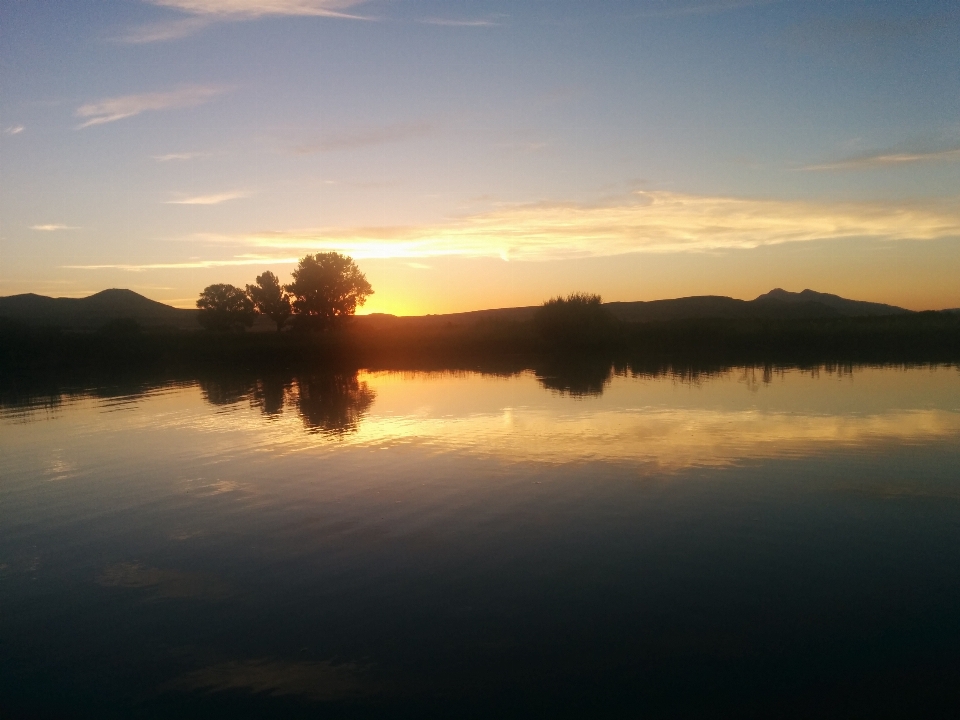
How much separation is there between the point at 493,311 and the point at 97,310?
72.1m

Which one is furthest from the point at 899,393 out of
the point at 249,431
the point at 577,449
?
the point at 249,431

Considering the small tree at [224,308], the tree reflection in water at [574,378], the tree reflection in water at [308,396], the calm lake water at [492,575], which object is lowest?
the calm lake water at [492,575]

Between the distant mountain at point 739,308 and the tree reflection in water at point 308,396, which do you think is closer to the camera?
the tree reflection in water at point 308,396

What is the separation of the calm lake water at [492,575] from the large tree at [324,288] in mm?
57255

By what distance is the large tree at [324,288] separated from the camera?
7200cm

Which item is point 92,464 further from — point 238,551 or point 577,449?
point 577,449

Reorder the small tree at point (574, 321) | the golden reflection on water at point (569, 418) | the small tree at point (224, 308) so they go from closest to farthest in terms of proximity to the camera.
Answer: the golden reflection on water at point (569, 418) → the small tree at point (574, 321) → the small tree at point (224, 308)

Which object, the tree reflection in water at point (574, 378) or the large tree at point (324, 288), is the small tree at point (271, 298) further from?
the tree reflection in water at point (574, 378)

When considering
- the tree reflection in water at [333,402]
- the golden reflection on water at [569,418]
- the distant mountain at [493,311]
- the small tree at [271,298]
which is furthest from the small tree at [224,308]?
the golden reflection on water at [569,418]

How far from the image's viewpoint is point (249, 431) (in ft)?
57.9

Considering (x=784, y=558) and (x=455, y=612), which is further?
(x=784, y=558)

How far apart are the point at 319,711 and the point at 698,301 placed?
118 meters

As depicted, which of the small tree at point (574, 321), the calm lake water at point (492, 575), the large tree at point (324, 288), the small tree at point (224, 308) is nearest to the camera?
the calm lake water at point (492, 575)

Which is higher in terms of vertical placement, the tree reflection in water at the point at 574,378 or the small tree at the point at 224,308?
the small tree at the point at 224,308
